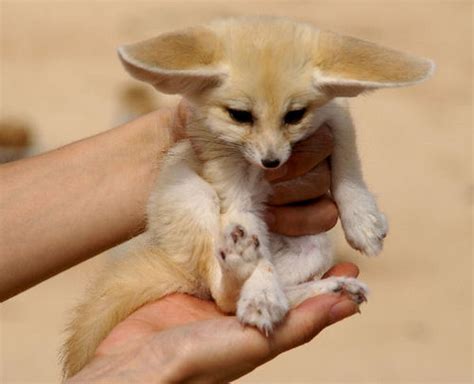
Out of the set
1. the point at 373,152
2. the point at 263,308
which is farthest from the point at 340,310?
the point at 373,152

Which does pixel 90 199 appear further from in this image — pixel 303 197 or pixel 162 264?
pixel 303 197

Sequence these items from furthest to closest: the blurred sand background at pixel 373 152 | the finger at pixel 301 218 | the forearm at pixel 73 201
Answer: the blurred sand background at pixel 373 152
the forearm at pixel 73 201
the finger at pixel 301 218

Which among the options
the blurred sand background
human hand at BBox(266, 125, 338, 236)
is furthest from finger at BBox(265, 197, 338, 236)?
the blurred sand background

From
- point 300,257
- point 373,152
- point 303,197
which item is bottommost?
point 373,152

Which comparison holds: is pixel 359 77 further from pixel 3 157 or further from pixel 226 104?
pixel 3 157

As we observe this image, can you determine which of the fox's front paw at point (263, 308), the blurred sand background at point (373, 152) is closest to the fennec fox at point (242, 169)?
the fox's front paw at point (263, 308)

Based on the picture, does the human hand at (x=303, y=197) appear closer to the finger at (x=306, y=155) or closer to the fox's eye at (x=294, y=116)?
the finger at (x=306, y=155)
